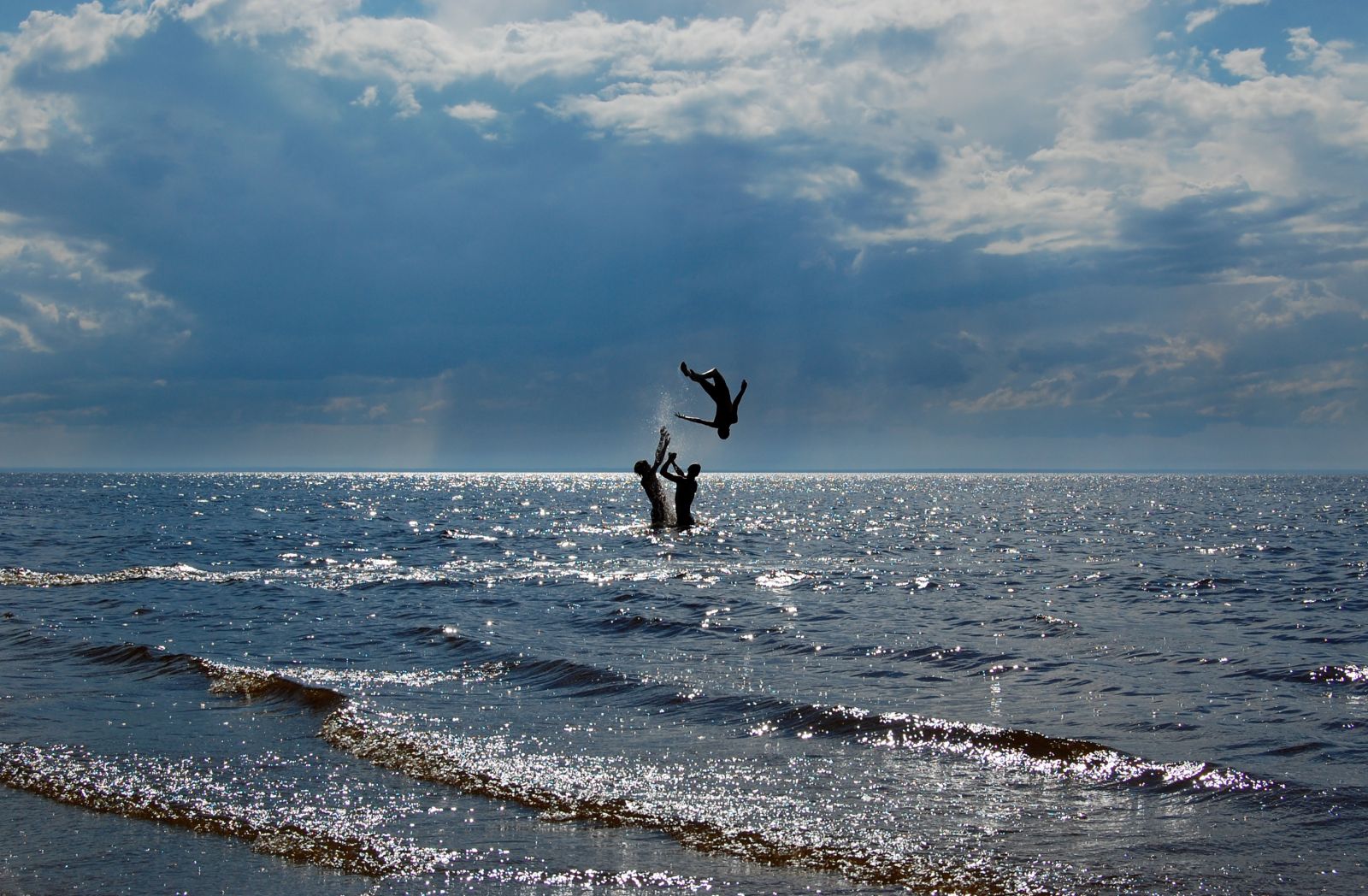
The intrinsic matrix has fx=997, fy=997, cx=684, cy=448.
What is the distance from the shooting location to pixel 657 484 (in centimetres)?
4744

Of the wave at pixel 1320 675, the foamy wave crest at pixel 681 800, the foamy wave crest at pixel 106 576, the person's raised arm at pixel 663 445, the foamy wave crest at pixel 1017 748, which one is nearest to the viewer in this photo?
the foamy wave crest at pixel 681 800

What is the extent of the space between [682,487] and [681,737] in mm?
33787

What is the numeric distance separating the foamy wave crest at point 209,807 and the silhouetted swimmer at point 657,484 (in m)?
31.3

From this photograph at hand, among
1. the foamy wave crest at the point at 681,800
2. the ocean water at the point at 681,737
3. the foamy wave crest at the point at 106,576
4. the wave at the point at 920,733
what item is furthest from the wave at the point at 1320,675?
the foamy wave crest at the point at 106,576

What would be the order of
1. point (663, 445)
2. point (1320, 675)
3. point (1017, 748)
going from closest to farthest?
point (1017, 748) → point (1320, 675) → point (663, 445)

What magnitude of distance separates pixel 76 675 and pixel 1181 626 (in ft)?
67.1

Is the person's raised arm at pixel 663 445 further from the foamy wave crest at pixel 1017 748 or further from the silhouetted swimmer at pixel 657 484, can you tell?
the foamy wave crest at pixel 1017 748

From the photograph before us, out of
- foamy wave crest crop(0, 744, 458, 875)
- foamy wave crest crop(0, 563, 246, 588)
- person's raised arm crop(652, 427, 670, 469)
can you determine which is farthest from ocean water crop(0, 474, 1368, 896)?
person's raised arm crop(652, 427, 670, 469)

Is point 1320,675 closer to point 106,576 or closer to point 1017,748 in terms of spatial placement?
point 1017,748

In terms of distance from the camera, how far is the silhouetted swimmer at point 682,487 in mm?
43562

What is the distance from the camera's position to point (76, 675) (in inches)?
596

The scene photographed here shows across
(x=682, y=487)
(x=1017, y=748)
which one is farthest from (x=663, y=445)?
(x=1017, y=748)

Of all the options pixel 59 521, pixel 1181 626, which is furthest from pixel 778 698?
pixel 59 521

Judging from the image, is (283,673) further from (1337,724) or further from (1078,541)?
(1078,541)
